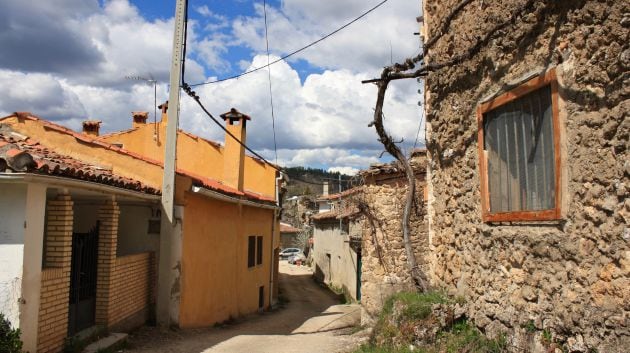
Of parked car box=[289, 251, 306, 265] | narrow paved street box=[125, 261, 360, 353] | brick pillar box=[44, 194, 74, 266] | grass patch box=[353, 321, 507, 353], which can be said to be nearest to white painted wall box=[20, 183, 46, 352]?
brick pillar box=[44, 194, 74, 266]

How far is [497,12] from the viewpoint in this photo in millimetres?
5695

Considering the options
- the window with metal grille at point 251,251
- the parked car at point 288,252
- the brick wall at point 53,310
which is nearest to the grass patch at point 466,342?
the brick wall at point 53,310

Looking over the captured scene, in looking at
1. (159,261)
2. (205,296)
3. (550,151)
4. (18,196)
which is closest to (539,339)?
(550,151)

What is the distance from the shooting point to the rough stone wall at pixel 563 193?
3.97 m

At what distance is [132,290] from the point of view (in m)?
10.1

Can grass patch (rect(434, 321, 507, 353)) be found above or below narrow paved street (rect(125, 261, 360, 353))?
above

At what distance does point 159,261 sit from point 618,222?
29.4ft

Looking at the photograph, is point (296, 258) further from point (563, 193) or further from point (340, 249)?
point (563, 193)

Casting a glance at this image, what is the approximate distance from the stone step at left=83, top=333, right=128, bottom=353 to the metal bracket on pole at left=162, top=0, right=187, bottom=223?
2.69 meters

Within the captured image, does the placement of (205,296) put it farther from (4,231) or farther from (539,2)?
(539,2)

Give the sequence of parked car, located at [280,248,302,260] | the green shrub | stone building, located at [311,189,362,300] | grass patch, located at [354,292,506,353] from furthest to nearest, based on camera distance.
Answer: parked car, located at [280,248,302,260] → stone building, located at [311,189,362,300] → the green shrub → grass patch, located at [354,292,506,353]

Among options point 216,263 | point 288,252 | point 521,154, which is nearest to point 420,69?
point 521,154

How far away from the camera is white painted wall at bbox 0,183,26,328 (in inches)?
251

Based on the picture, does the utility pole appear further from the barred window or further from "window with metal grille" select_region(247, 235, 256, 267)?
the barred window
